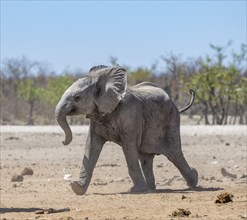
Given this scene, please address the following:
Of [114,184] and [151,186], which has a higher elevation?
[151,186]

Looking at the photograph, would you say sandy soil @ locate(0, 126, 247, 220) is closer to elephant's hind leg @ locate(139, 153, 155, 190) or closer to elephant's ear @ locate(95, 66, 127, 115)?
elephant's hind leg @ locate(139, 153, 155, 190)

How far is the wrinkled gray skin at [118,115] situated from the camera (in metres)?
14.4

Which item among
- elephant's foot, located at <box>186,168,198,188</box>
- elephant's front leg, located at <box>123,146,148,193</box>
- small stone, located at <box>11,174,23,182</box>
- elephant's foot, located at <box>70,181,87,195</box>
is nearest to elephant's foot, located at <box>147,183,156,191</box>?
elephant's front leg, located at <box>123,146,148,193</box>

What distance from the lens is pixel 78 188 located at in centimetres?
1438

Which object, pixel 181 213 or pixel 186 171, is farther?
pixel 186 171

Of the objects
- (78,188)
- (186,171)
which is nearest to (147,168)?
(186,171)

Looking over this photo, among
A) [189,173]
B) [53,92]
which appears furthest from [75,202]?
[53,92]

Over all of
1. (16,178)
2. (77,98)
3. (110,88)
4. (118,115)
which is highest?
(110,88)

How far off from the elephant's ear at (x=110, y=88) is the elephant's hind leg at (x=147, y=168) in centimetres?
154

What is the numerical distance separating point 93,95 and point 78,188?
140 cm

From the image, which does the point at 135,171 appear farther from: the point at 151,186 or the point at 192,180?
the point at 192,180

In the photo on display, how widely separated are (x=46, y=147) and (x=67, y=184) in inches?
448

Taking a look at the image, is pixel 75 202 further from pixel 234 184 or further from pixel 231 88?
pixel 231 88

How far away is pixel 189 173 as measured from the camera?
1592 centimetres
